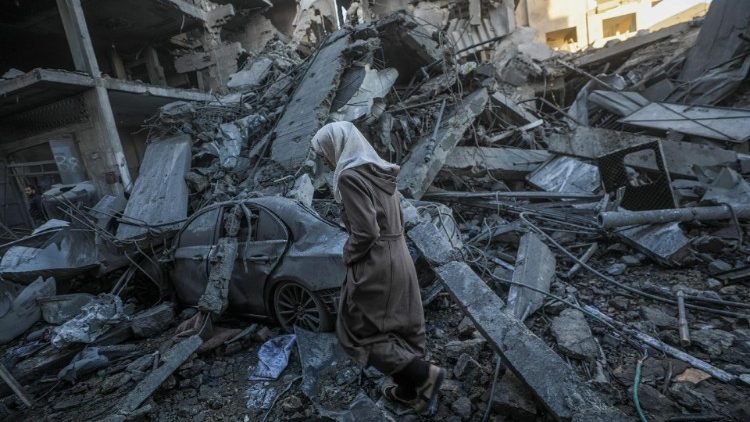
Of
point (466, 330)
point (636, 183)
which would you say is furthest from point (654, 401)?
point (636, 183)

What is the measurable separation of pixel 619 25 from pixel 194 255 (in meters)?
33.1

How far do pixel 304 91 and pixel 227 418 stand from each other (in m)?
7.02

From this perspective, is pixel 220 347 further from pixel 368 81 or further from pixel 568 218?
pixel 368 81

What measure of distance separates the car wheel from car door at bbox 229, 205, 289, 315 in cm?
23

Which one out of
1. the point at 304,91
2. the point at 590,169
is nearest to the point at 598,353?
the point at 590,169

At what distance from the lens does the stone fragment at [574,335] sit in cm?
286

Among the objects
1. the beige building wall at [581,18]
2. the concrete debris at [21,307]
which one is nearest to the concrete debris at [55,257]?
the concrete debris at [21,307]

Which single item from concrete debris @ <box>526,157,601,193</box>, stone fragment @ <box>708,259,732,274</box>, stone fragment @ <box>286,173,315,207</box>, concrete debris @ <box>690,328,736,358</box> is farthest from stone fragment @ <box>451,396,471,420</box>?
concrete debris @ <box>526,157,601,193</box>

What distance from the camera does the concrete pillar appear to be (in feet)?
28.2

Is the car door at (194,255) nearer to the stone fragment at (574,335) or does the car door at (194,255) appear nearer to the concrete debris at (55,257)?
the concrete debris at (55,257)

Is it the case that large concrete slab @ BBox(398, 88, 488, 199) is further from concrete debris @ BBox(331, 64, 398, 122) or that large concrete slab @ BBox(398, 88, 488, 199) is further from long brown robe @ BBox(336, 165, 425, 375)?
long brown robe @ BBox(336, 165, 425, 375)

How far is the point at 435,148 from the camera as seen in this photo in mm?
6863

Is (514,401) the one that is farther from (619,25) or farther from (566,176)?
(619,25)

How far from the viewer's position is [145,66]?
1427 centimetres
